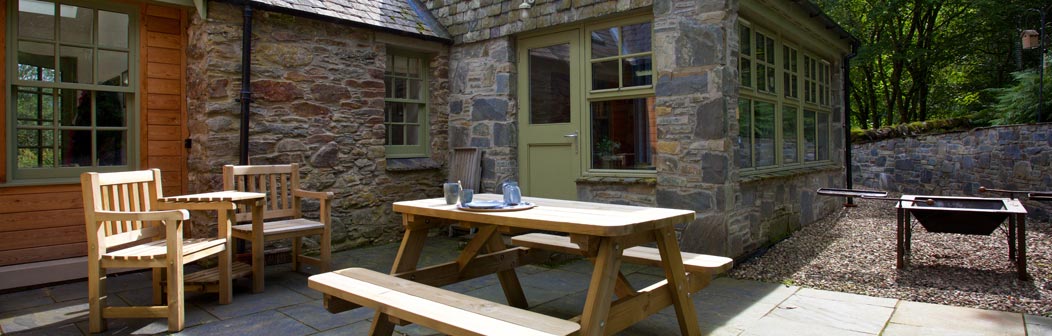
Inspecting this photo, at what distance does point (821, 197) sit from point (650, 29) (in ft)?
13.5

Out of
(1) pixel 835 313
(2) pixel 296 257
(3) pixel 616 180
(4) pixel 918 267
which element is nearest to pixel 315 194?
(2) pixel 296 257

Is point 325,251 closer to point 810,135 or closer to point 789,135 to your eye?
point 789,135

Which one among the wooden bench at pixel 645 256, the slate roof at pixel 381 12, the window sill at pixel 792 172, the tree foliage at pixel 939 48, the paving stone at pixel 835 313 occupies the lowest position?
the paving stone at pixel 835 313

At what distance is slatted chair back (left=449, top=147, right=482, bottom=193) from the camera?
21.2 feet

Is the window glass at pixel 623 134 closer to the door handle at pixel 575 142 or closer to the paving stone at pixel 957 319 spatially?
the door handle at pixel 575 142

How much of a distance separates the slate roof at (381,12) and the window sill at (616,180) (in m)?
2.40

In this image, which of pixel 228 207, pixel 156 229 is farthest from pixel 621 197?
pixel 156 229

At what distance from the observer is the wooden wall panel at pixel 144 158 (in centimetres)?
455

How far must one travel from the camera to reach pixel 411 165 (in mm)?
6543

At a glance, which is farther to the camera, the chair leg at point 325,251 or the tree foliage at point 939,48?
the tree foliage at point 939,48

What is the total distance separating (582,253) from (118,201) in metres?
2.88

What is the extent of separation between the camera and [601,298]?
236 centimetres

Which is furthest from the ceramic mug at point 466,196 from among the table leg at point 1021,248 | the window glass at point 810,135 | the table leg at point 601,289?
the window glass at point 810,135

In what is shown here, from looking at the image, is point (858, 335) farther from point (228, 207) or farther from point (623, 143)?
point (228, 207)
